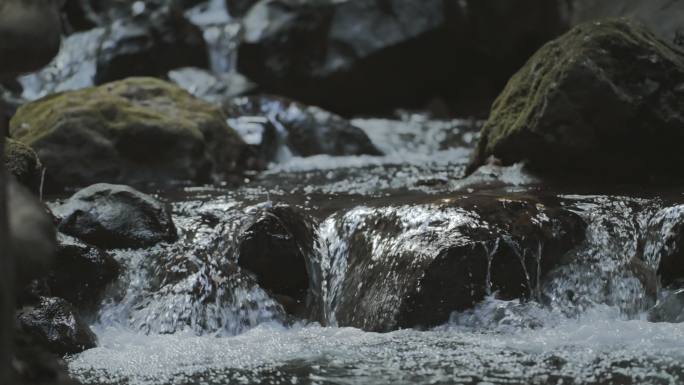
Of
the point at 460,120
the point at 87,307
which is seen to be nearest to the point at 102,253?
the point at 87,307

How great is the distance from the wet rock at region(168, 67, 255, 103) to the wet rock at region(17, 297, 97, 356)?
9111 mm

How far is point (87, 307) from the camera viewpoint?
257 inches

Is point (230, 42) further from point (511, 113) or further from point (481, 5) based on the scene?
point (511, 113)

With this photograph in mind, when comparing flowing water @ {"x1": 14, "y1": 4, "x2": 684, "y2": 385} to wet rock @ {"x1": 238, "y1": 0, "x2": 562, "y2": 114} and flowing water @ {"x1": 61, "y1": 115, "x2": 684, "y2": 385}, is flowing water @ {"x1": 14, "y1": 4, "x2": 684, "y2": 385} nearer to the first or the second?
flowing water @ {"x1": 61, "y1": 115, "x2": 684, "y2": 385}

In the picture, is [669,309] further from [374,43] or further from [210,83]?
[210,83]

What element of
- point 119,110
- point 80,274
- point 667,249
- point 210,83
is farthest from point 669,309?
point 210,83

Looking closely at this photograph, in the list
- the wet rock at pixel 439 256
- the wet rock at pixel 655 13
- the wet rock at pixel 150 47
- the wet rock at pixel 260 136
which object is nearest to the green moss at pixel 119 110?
the wet rock at pixel 260 136

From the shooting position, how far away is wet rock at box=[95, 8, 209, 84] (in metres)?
15.3

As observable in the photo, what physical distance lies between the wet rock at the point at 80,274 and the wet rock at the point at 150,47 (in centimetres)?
901

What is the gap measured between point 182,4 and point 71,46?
8.01ft

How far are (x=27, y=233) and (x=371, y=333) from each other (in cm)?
295

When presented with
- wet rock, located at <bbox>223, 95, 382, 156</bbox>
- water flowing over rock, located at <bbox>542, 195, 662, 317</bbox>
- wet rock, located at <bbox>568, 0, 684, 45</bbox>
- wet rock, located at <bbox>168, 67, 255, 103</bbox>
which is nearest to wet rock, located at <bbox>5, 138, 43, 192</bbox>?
water flowing over rock, located at <bbox>542, 195, 662, 317</bbox>

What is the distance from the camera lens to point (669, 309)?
20.1 feet

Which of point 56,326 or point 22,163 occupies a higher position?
point 22,163
